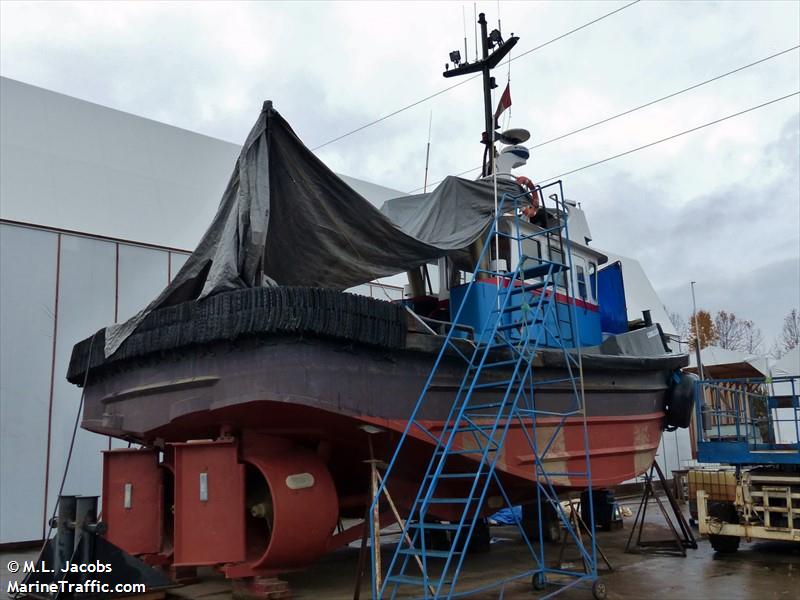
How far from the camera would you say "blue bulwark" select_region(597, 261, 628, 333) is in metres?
10.4

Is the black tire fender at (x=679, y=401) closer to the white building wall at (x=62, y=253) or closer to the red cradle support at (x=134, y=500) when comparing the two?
the red cradle support at (x=134, y=500)

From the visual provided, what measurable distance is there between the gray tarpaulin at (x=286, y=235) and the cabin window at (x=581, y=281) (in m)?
2.44

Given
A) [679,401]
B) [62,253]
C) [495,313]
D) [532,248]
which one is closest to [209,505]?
[495,313]

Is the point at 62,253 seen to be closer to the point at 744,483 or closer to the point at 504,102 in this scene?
the point at 504,102

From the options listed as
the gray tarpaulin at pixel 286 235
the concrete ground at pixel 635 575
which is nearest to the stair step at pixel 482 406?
the gray tarpaulin at pixel 286 235

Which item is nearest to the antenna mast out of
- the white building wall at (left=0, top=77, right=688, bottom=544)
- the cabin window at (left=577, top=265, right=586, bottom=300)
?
the cabin window at (left=577, top=265, right=586, bottom=300)

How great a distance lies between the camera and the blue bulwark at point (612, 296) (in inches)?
408

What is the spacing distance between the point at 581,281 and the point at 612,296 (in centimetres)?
101

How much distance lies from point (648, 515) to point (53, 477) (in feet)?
35.5

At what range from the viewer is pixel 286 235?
7.08 meters

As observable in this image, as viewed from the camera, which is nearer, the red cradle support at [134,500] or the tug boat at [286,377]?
the tug boat at [286,377]

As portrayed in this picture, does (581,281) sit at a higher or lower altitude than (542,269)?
higher

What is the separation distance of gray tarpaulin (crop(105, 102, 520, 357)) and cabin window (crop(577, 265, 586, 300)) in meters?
2.44

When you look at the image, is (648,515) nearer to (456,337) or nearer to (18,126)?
(456,337)
